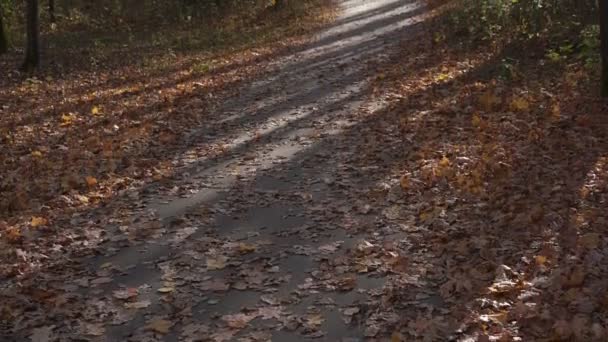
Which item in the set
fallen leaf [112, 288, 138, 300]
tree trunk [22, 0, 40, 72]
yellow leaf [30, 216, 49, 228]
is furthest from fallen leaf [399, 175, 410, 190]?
tree trunk [22, 0, 40, 72]

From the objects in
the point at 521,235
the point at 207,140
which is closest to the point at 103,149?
the point at 207,140

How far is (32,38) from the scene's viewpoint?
730 inches

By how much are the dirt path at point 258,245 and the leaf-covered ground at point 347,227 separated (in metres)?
0.03

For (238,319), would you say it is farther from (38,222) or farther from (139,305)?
(38,222)

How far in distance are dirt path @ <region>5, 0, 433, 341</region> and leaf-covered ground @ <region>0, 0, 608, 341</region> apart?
27 millimetres

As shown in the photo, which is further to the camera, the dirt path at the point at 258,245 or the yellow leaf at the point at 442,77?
the yellow leaf at the point at 442,77

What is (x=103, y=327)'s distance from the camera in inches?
228

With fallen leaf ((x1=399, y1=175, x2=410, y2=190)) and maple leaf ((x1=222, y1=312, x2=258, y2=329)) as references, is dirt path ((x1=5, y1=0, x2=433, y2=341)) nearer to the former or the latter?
maple leaf ((x1=222, y1=312, x2=258, y2=329))

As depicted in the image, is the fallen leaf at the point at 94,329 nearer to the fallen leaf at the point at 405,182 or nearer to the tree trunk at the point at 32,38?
the fallen leaf at the point at 405,182

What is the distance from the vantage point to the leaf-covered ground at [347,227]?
5.72 meters

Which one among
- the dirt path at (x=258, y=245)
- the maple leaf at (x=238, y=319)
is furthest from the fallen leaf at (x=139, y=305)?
the maple leaf at (x=238, y=319)

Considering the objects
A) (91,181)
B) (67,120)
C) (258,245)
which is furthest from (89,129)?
(258,245)

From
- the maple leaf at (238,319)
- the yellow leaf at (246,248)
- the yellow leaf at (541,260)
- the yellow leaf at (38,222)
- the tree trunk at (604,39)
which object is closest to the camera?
the maple leaf at (238,319)

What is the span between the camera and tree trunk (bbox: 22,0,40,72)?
701 inches
